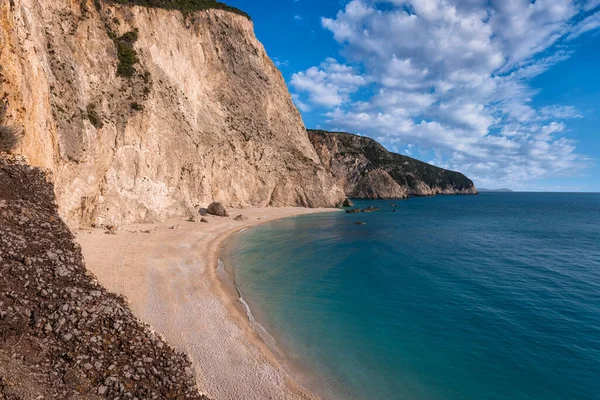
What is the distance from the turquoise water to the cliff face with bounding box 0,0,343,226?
45.4 feet

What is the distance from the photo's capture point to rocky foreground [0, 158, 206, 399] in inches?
272

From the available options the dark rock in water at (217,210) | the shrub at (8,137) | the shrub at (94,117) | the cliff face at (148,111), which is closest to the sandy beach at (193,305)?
the cliff face at (148,111)

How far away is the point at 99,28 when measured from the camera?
33500 millimetres

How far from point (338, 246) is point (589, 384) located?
22.4 meters

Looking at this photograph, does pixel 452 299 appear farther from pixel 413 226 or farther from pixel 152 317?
pixel 413 226

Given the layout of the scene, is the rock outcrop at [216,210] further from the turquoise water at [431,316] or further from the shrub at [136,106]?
the shrub at [136,106]

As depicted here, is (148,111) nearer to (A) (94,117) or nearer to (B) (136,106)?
(B) (136,106)

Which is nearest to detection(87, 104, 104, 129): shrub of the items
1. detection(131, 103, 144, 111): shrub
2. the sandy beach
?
detection(131, 103, 144, 111): shrub

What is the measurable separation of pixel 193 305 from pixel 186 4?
53.3 m

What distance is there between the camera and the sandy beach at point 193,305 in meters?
10.1

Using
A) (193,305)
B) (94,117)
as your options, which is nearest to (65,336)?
(193,305)

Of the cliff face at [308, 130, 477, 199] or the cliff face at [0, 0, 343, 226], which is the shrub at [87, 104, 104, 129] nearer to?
the cliff face at [0, 0, 343, 226]

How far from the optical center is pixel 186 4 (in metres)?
50.6

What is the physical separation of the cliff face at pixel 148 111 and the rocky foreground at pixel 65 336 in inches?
358
